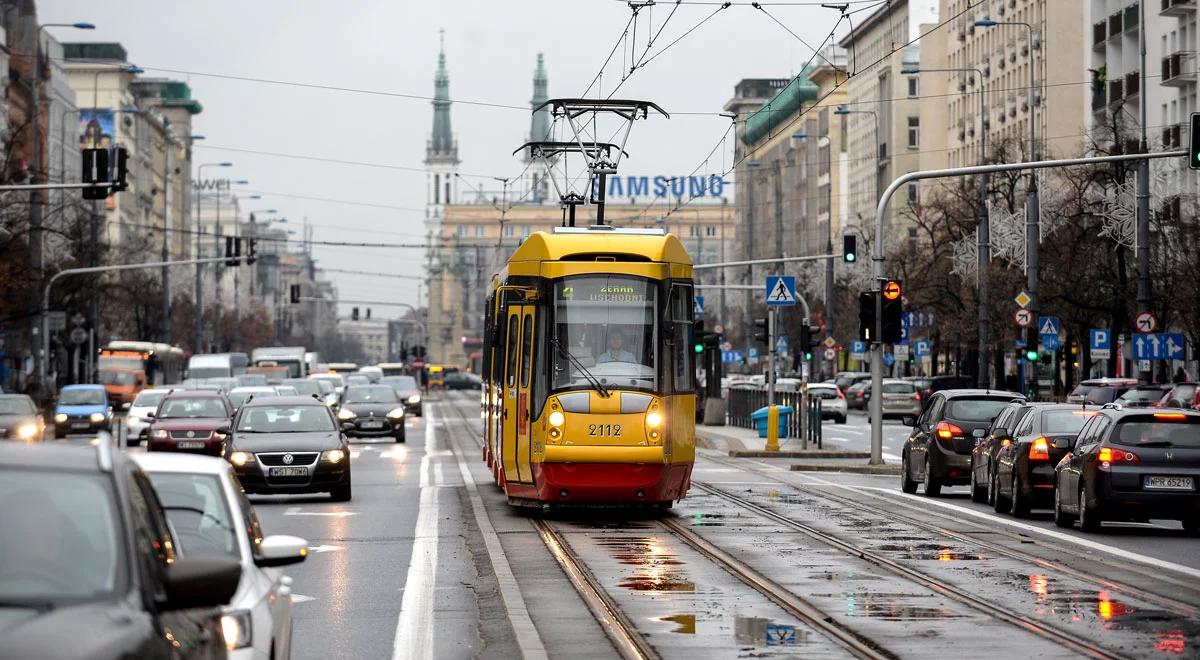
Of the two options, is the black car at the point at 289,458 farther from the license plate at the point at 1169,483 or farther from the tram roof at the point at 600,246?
the license plate at the point at 1169,483

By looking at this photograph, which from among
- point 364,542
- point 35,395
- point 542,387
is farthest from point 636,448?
point 35,395

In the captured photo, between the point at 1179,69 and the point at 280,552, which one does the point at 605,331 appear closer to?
the point at 280,552

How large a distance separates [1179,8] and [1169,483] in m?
55.6

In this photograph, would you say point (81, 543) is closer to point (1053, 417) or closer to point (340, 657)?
point (340, 657)

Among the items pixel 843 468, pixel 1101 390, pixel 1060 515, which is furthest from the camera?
pixel 1101 390

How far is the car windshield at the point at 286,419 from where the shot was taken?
3069 centimetres

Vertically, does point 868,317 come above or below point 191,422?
above

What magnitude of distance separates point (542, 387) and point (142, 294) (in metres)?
86.9

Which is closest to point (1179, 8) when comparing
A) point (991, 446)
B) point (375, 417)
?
point (375, 417)

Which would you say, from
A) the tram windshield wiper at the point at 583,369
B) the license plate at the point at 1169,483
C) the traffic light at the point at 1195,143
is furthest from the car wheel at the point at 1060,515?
the traffic light at the point at 1195,143

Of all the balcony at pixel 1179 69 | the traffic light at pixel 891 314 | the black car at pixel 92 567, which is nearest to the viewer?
the black car at pixel 92 567

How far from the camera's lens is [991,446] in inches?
1158

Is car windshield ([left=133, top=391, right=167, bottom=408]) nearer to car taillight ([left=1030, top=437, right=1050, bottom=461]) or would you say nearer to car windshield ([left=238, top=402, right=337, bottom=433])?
car windshield ([left=238, top=402, right=337, bottom=433])

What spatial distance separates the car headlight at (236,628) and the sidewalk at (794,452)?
1268 inches
